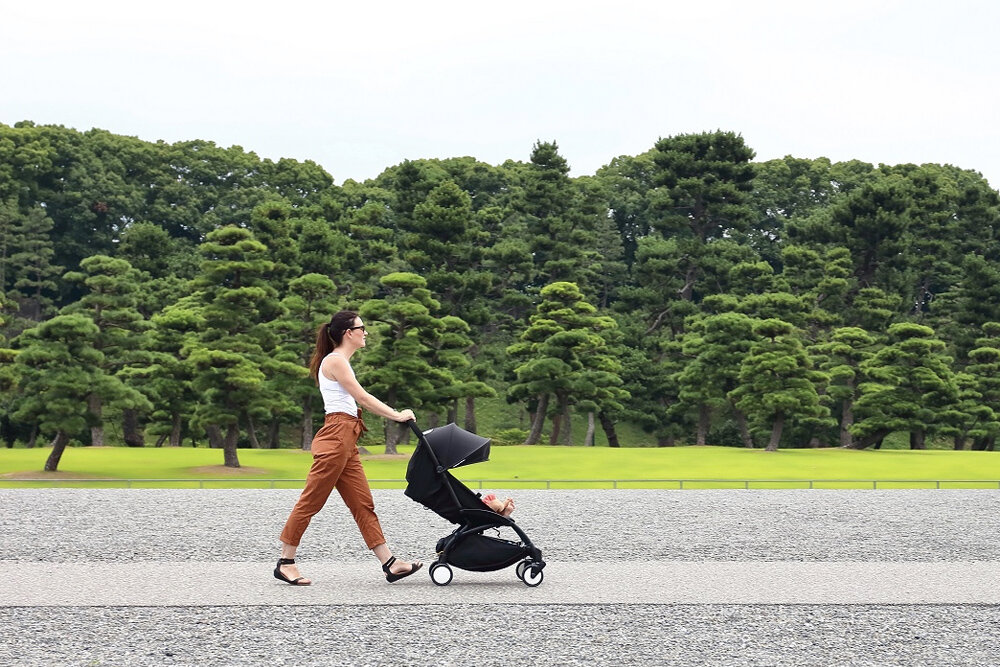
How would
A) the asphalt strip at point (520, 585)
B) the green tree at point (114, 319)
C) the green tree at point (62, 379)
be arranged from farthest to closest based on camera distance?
the green tree at point (114, 319)
the green tree at point (62, 379)
the asphalt strip at point (520, 585)

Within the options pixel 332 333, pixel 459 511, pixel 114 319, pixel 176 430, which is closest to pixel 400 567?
pixel 459 511

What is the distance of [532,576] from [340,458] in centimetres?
147

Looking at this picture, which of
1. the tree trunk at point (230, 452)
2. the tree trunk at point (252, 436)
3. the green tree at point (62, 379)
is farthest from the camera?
the tree trunk at point (252, 436)

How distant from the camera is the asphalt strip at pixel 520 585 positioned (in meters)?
6.52

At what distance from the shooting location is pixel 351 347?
7.27 metres

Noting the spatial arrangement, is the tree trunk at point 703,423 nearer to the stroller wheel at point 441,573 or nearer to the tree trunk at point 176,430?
the tree trunk at point 176,430

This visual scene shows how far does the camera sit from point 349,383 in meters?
7.00

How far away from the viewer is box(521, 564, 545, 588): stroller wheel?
705 centimetres

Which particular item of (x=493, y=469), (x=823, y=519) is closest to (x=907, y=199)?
(x=493, y=469)

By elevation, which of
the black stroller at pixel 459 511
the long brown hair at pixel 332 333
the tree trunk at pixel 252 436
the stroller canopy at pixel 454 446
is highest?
the long brown hair at pixel 332 333

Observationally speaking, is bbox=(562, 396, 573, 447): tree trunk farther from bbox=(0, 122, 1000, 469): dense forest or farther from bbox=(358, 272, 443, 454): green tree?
bbox=(358, 272, 443, 454): green tree

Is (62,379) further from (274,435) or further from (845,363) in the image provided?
(845,363)

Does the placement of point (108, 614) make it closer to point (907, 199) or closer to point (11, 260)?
point (907, 199)

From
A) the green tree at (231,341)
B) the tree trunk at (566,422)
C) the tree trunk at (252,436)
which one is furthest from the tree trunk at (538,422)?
the green tree at (231,341)
